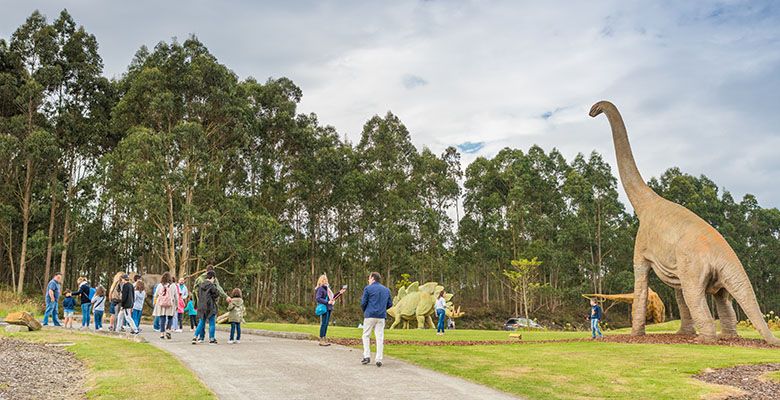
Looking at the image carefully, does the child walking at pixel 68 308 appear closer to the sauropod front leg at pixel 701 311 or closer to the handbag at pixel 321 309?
the handbag at pixel 321 309

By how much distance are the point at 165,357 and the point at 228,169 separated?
3234 centimetres

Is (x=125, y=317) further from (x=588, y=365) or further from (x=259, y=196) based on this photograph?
(x=259, y=196)

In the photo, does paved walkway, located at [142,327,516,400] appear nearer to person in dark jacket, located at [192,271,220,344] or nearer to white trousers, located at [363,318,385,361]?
white trousers, located at [363,318,385,361]

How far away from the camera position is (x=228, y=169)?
1667 inches

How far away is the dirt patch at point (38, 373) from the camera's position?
8.69 metres

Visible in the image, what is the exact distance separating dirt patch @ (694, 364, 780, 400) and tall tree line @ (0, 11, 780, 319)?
2840 cm

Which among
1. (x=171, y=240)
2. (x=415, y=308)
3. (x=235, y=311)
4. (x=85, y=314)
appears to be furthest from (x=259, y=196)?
(x=235, y=311)

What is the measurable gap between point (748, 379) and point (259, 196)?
39357 millimetres

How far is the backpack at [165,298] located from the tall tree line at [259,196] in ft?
59.4

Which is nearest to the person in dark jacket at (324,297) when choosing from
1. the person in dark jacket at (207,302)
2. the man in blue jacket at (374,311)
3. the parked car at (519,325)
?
the person in dark jacket at (207,302)

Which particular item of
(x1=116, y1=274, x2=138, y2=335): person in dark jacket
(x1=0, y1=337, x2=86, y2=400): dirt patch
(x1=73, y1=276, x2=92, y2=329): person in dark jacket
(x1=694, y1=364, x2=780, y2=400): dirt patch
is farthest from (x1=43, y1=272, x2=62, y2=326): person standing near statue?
(x1=694, y1=364, x2=780, y2=400): dirt patch

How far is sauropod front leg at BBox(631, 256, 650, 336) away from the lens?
19219 millimetres

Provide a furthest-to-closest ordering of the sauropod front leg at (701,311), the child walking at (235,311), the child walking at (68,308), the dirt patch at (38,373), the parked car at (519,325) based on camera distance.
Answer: the parked car at (519,325) → the child walking at (68,308) → the sauropod front leg at (701,311) → the child walking at (235,311) → the dirt patch at (38,373)

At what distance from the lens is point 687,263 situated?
17.0 m
